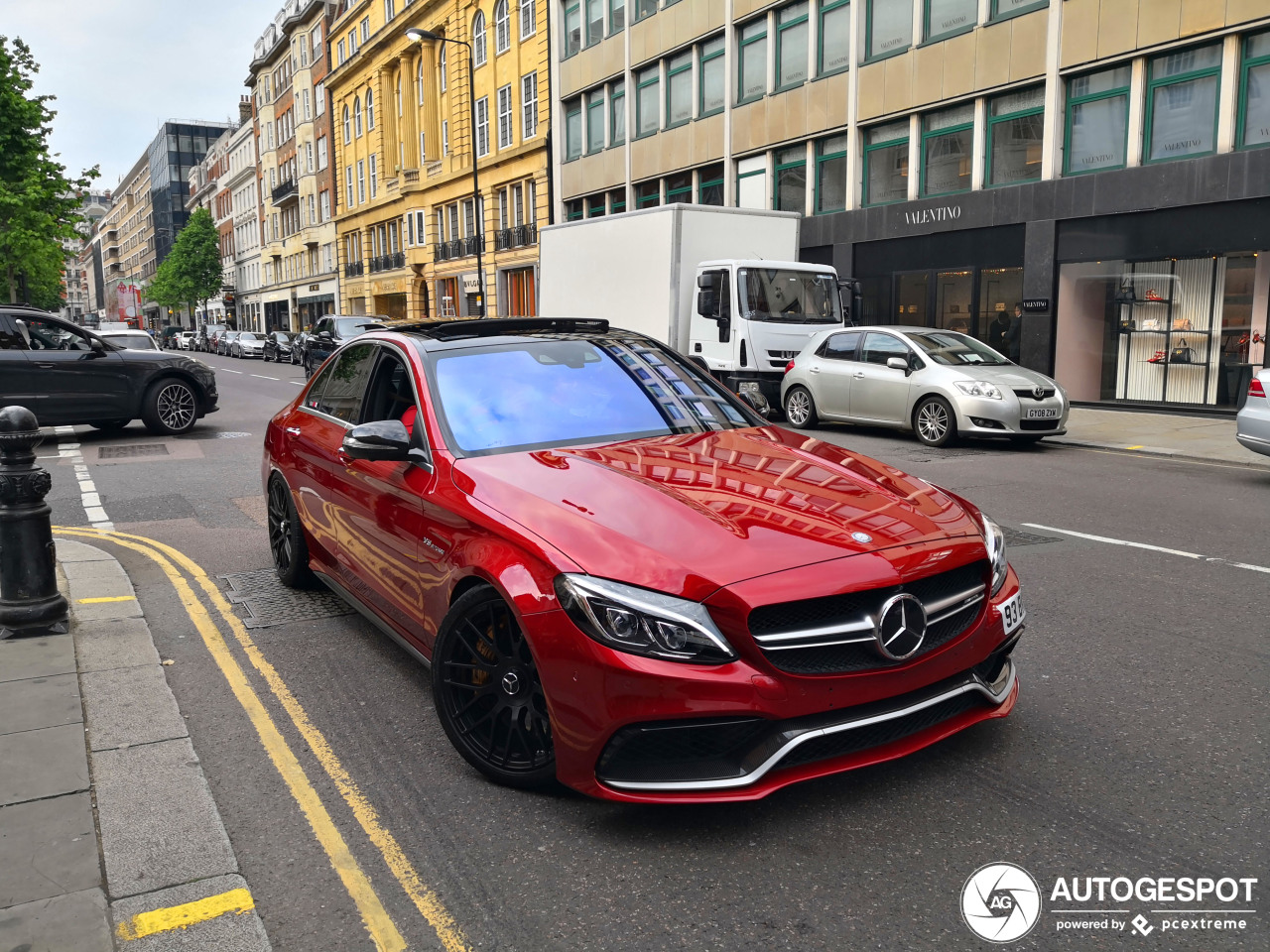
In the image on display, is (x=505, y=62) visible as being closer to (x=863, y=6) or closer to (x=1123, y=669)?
(x=863, y=6)

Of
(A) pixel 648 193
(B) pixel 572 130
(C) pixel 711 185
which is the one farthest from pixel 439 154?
(C) pixel 711 185

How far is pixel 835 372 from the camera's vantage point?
15219mm

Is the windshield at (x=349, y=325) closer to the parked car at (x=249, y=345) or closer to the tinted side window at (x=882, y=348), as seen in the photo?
the tinted side window at (x=882, y=348)

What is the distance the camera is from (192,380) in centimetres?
1550

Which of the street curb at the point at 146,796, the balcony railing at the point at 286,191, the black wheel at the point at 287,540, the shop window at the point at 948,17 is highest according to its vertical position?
the balcony railing at the point at 286,191

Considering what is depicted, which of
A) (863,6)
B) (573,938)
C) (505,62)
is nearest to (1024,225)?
(863,6)

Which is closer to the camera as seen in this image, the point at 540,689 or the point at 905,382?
the point at 540,689

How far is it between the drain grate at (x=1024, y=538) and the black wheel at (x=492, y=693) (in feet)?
15.7

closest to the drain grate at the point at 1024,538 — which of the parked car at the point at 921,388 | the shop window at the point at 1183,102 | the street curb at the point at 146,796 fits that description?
the street curb at the point at 146,796

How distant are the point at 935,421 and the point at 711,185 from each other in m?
17.3

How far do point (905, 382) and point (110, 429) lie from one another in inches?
467

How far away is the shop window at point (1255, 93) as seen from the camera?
1658 centimetres

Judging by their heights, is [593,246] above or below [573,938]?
above

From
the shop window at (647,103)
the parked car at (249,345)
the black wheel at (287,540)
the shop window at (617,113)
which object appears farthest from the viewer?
the parked car at (249,345)
